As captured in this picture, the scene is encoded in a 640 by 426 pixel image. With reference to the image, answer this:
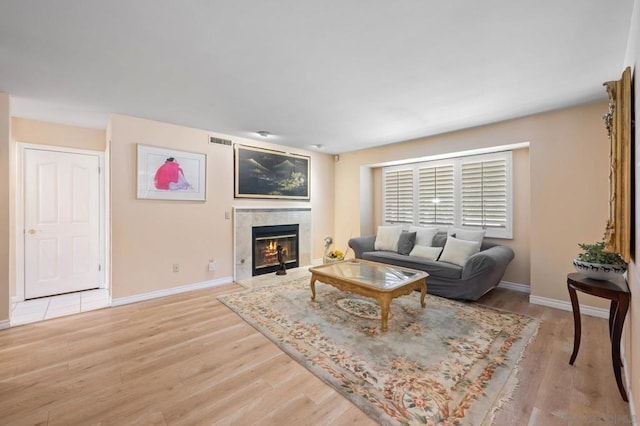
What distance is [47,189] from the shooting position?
3.77 metres

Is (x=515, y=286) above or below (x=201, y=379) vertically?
above

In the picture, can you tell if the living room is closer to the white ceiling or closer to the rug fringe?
the white ceiling

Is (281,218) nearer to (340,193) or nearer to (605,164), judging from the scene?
(340,193)

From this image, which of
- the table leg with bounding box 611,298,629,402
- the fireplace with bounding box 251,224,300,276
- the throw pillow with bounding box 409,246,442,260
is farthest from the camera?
the fireplace with bounding box 251,224,300,276

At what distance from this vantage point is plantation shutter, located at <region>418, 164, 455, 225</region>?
4.68 metres

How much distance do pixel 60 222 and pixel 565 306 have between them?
6.80 meters

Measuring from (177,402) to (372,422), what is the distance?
1251 mm

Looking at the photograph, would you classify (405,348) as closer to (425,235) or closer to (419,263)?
(419,263)

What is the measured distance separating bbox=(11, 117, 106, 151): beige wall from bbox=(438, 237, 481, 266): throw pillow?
5.47 m

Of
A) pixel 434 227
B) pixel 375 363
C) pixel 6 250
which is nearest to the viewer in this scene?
pixel 375 363

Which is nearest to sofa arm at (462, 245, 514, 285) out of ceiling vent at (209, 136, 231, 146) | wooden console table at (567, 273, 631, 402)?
wooden console table at (567, 273, 631, 402)

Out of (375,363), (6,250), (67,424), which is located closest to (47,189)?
(6,250)

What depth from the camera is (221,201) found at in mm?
4438

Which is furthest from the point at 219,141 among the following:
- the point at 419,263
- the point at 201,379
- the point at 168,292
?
the point at 419,263
